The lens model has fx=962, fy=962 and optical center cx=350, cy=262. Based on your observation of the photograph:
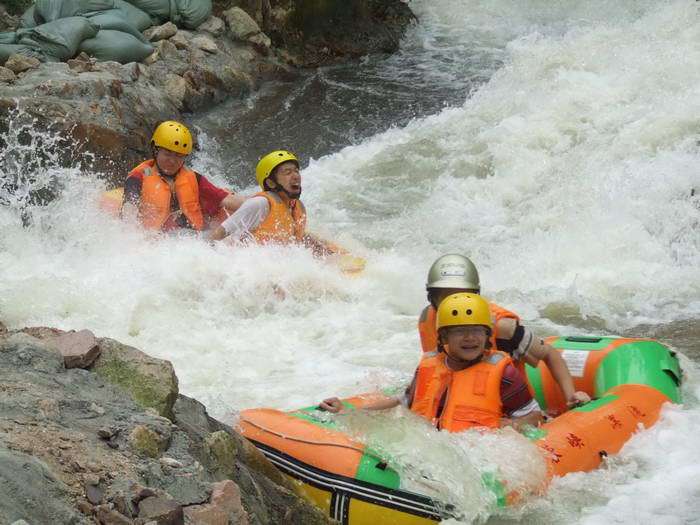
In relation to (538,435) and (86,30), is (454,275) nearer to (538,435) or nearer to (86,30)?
(538,435)

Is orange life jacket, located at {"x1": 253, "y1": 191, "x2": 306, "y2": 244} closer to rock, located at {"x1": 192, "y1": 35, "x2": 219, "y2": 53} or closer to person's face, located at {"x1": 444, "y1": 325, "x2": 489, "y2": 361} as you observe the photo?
person's face, located at {"x1": 444, "y1": 325, "x2": 489, "y2": 361}

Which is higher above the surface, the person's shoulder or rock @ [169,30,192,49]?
rock @ [169,30,192,49]

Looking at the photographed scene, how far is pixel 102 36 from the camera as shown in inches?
431

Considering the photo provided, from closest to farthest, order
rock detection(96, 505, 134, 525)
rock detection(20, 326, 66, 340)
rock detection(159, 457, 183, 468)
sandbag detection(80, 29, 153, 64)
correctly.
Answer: rock detection(96, 505, 134, 525)
rock detection(159, 457, 183, 468)
rock detection(20, 326, 66, 340)
sandbag detection(80, 29, 153, 64)

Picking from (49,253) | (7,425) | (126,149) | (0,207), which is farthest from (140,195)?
(7,425)

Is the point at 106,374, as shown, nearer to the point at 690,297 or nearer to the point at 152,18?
the point at 690,297

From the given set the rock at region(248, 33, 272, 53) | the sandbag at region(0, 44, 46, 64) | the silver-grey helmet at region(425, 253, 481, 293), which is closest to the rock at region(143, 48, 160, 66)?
the sandbag at region(0, 44, 46, 64)

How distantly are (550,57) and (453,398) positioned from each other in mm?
8383

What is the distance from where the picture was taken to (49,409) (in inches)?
127

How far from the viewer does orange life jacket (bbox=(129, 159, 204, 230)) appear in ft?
24.7

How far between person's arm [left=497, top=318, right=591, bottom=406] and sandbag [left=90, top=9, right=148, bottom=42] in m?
7.75

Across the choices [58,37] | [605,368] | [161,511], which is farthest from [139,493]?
[58,37]

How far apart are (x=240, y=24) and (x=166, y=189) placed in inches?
228

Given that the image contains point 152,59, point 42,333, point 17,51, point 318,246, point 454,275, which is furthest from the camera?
point 152,59
